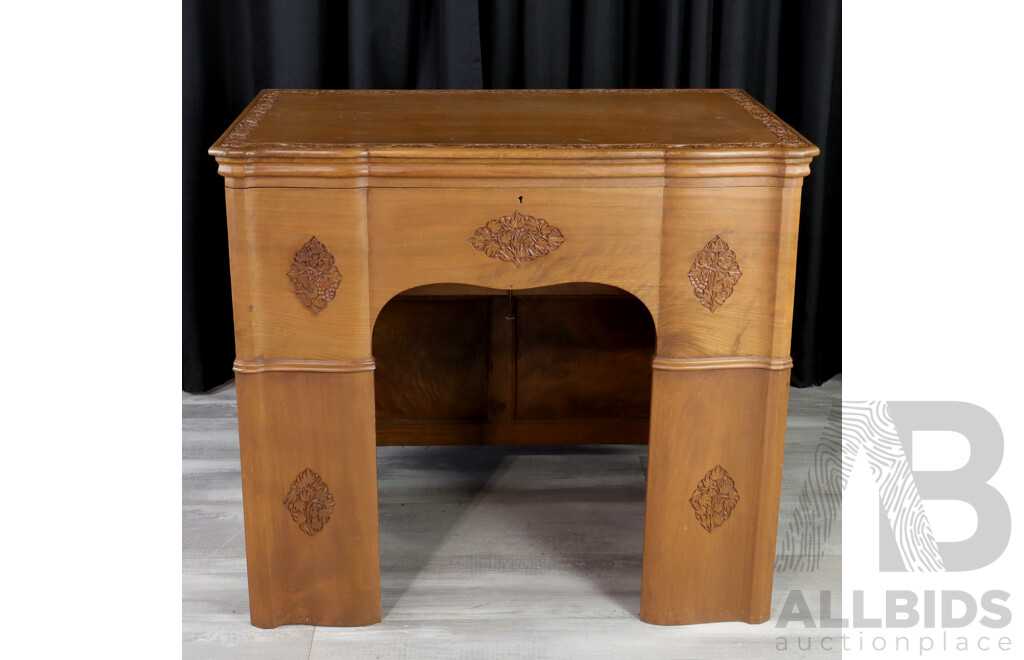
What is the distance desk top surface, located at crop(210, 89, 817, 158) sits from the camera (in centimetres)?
167

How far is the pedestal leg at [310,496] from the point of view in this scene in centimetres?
178

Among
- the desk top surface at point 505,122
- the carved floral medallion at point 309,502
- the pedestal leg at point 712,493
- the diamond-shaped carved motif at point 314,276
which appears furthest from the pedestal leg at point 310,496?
the pedestal leg at point 712,493

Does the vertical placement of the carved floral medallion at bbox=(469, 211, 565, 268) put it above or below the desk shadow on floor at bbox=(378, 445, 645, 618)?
above

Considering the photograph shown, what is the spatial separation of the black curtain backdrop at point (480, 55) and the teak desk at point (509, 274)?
667 millimetres

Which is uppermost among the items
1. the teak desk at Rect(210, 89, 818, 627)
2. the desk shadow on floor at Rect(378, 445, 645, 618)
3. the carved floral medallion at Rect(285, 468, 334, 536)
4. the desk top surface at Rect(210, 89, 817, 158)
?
the desk top surface at Rect(210, 89, 817, 158)

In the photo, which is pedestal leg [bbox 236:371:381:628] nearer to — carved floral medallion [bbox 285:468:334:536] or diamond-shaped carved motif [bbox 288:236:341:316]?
→ carved floral medallion [bbox 285:468:334:536]

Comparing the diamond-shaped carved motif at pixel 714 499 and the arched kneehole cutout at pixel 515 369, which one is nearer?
the diamond-shaped carved motif at pixel 714 499

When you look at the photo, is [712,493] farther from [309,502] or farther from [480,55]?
[480,55]

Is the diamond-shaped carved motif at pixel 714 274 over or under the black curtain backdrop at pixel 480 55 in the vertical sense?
under

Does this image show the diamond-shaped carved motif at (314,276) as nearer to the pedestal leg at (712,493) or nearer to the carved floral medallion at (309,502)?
the carved floral medallion at (309,502)

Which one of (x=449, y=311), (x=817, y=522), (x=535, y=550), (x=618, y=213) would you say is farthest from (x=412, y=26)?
(x=817, y=522)

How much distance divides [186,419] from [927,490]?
6.19 feet

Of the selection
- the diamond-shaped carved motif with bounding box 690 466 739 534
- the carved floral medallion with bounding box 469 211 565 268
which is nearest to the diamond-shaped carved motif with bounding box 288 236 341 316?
the carved floral medallion with bounding box 469 211 565 268

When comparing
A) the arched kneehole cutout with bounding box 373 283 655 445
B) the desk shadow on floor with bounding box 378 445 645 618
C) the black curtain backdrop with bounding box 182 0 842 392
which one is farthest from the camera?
the black curtain backdrop with bounding box 182 0 842 392
